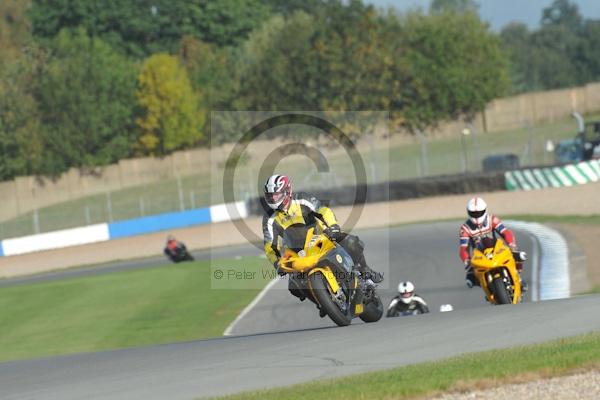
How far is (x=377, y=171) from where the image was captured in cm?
4775

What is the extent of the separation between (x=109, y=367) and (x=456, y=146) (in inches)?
2254

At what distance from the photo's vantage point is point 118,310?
2547cm

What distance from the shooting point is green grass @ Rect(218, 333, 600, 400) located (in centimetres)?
860

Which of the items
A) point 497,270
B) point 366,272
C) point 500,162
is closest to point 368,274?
point 366,272

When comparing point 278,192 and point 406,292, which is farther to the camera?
point 406,292

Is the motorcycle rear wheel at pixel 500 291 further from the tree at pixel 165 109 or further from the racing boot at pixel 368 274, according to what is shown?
the tree at pixel 165 109

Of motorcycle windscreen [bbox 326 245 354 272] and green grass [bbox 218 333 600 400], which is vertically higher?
motorcycle windscreen [bbox 326 245 354 272]

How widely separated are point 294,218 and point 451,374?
4.00 meters

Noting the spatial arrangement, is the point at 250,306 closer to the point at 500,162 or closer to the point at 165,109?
the point at 500,162

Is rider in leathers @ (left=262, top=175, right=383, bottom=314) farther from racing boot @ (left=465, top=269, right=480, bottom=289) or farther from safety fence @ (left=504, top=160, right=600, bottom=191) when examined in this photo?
safety fence @ (left=504, top=160, right=600, bottom=191)

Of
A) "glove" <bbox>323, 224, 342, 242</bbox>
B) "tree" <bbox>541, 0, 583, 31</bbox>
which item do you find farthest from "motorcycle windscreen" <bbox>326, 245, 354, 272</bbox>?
"tree" <bbox>541, 0, 583, 31</bbox>

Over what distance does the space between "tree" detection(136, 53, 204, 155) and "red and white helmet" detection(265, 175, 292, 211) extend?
55.7 metres

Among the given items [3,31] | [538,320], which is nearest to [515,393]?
[538,320]

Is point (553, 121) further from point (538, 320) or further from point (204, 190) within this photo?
point (538, 320)
